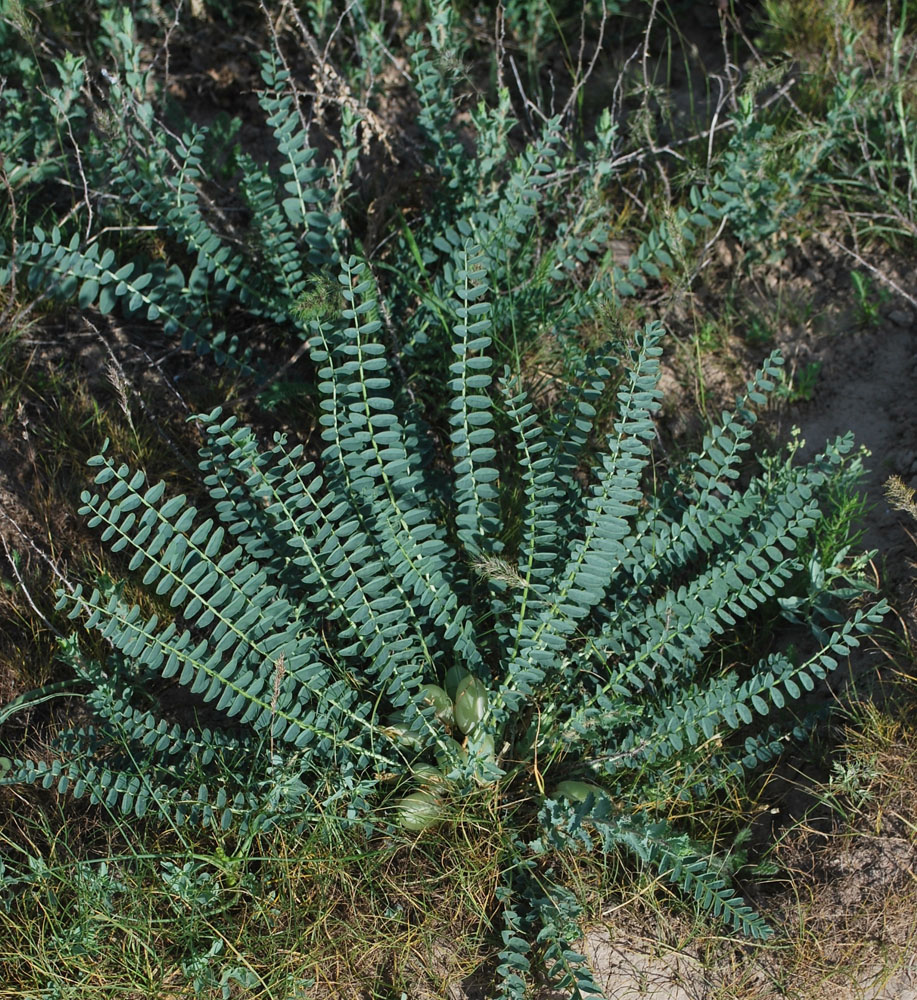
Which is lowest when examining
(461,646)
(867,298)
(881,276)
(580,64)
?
(461,646)

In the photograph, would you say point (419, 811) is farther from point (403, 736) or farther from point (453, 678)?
point (453, 678)

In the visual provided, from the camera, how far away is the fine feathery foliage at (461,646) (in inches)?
101

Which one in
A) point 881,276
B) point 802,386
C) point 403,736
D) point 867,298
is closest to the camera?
point 403,736

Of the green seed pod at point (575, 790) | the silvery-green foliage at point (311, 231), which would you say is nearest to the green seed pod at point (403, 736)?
the green seed pod at point (575, 790)

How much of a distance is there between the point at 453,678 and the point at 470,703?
0.36 ft

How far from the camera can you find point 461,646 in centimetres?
277

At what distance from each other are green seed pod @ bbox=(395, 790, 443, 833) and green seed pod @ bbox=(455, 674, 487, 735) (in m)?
0.20

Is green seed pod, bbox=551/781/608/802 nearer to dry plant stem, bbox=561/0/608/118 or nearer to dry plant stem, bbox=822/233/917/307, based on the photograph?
dry plant stem, bbox=822/233/917/307

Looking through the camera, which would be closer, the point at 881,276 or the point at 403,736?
the point at 403,736

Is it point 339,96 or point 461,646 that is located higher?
point 339,96

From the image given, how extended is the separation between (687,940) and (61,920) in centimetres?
154

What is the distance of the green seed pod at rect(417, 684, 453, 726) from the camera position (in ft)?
8.95

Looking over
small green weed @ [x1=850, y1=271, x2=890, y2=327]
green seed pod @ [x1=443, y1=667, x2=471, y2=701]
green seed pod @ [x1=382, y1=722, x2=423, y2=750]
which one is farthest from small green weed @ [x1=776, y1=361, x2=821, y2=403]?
green seed pod @ [x1=382, y1=722, x2=423, y2=750]

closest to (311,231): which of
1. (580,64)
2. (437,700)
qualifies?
(580,64)
